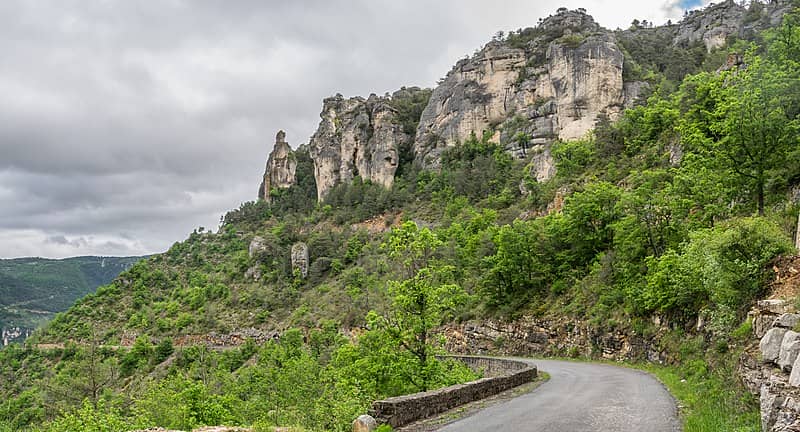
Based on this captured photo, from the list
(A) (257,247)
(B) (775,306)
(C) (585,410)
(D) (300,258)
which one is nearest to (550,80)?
(D) (300,258)

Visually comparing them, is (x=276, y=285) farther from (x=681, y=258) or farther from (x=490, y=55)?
(x=681, y=258)

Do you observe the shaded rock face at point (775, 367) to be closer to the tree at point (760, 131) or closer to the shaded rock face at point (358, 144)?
the tree at point (760, 131)

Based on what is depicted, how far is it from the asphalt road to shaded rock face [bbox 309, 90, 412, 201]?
88097 millimetres

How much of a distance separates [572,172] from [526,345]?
84.1 ft

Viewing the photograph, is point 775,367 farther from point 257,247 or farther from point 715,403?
point 257,247

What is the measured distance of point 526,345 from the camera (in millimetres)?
34562

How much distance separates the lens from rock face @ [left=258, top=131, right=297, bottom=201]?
130m

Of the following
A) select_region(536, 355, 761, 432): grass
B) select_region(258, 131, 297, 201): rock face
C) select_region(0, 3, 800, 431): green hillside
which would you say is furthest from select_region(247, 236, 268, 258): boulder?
select_region(536, 355, 761, 432): grass

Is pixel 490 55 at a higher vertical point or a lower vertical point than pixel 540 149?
higher

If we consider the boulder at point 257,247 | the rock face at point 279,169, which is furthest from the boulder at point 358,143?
the boulder at point 257,247

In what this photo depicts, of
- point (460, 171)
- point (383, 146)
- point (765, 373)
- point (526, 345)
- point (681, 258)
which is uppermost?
point (383, 146)

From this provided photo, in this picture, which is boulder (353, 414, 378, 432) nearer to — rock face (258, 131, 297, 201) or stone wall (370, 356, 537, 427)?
stone wall (370, 356, 537, 427)

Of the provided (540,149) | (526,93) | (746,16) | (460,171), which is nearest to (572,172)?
(540,149)

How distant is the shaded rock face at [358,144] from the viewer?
107m
